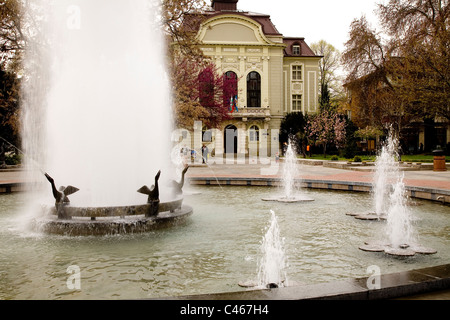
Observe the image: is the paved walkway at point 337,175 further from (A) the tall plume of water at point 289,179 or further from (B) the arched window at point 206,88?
(B) the arched window at point 206,88

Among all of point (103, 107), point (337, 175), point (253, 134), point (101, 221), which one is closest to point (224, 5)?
point (253, 134)

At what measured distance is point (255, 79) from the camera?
171 ft

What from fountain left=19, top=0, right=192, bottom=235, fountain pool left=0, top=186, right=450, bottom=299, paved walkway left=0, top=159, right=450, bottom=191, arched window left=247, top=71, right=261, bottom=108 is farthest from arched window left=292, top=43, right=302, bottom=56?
fountain pool left=0, top=186, right=450, bottom=299

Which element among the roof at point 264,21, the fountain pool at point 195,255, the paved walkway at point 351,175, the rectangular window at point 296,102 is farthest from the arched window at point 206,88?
the fountain pool at point 195,255

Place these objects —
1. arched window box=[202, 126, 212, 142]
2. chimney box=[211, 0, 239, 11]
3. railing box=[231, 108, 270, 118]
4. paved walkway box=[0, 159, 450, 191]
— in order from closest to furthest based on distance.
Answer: paved walkway box=[0, 159, 450, 191] < arched window box=[202, 126, 212, 142] < railing box=[231, 108, 270, 118] < chimney box=[211, 0, 239, 11]

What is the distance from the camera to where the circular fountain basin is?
24.6 feet

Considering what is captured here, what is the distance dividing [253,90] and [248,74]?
2.09m

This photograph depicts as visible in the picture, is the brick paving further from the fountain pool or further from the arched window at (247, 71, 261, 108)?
the arched window at (247, 71, 261, 108)

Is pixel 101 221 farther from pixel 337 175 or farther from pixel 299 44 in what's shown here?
pixel 299 44

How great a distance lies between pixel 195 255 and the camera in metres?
6.42

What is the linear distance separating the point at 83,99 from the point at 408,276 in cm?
786

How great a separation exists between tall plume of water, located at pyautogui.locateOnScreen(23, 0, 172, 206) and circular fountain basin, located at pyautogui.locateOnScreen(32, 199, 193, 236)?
3.22 ft

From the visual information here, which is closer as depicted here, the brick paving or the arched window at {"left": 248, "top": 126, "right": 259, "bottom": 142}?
the brick paving
